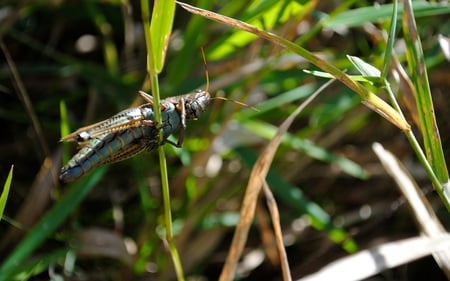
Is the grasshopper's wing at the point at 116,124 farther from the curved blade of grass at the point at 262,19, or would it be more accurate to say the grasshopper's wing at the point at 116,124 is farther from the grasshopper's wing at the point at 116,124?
the curved blade of grass at the point at 262,19

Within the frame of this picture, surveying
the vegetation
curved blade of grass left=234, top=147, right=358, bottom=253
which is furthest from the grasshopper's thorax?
curved blade of grass left=234, top=147, right=358, bottom=253

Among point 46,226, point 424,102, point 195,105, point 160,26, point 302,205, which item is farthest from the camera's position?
point 302,205

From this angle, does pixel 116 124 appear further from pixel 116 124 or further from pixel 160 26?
pixel 160 26

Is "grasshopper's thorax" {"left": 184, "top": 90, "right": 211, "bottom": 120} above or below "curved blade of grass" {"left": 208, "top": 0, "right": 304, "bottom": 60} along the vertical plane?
below

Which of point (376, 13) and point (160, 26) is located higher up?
point (376, 13)

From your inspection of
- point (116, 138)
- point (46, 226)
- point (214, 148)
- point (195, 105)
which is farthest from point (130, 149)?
point (214, 148)

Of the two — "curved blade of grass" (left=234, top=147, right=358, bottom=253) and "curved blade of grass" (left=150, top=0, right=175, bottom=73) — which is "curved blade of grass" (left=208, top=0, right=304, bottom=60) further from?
"curved blade of grass" (left=150, top=0, right=175, bottom=73)

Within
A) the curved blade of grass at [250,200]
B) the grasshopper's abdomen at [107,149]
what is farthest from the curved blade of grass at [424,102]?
the grasshopper's abdomen at [107,149]
